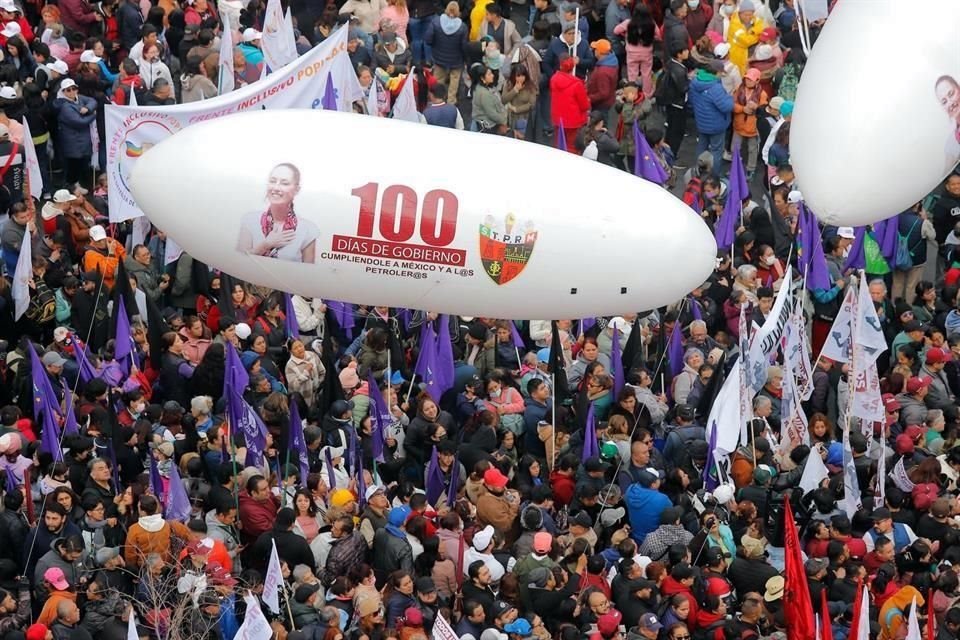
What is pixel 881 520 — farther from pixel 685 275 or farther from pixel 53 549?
pixel 53 549

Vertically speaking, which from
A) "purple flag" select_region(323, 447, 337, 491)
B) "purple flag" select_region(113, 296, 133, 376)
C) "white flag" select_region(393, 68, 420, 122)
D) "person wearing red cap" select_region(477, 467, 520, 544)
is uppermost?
"white flag" select_region(393, 68, 420, 122)

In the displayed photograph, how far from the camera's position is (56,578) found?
2038 centimetres

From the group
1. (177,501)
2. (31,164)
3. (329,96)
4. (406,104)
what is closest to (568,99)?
(406,104)

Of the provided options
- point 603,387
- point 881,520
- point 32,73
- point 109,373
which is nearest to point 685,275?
point 603,387

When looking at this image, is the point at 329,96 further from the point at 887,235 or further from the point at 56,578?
the point at 56,578

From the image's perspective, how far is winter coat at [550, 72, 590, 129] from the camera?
1190 inches

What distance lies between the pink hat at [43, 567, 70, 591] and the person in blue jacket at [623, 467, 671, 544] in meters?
5.62

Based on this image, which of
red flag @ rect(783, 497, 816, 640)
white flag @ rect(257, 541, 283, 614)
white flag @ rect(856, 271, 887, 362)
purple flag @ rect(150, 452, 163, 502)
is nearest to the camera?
white flag @ rect(257, 541, 283, 614)

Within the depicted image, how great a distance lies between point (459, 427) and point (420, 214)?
7.84 feet

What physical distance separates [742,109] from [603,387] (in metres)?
7.26

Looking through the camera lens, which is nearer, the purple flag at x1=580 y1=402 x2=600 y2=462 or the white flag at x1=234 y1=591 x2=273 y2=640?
the white flag at x1=234 y1=591 x2=273 y2=640

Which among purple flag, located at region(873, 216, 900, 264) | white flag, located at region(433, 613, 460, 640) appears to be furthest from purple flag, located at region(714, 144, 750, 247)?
white flag, located at region(433, 613, 460, 640)

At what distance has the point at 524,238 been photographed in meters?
23.6

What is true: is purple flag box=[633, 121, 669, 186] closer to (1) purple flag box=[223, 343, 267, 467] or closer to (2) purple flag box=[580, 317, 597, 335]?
(2) purple flag box=[580, 317, 597, 335]
